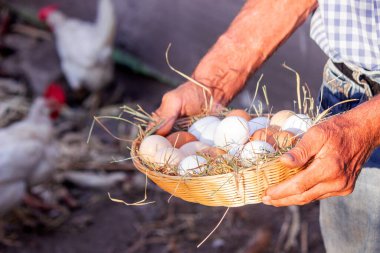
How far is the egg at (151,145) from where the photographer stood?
1587 millimetres

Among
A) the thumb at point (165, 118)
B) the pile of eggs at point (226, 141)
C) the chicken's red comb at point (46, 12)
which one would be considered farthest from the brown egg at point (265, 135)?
the chicken's red comb at point (46, 12)

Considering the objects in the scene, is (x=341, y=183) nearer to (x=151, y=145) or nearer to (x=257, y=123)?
(x=257, y=123)

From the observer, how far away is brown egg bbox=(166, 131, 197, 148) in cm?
168

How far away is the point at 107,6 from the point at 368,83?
3874 millimetres

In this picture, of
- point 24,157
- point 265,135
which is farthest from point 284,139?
point 24,157

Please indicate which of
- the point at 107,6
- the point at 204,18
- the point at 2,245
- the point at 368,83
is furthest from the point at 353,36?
the point at 107,6

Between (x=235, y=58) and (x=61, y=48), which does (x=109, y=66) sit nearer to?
(x=61, y=48)

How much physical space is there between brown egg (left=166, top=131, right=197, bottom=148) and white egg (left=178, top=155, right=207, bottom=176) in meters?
0.15

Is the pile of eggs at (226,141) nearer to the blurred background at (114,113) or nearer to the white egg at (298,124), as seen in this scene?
the white egg at (298,124)

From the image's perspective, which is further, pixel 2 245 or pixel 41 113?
pixel 41 113

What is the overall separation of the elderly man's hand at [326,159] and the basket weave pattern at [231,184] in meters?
0.03

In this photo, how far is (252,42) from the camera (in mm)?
1834

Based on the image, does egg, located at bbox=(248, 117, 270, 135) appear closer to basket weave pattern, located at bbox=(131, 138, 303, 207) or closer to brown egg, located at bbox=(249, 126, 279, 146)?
brown egg, located at bbox=(249, 126, 279, 146)

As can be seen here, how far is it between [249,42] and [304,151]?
593 mm
